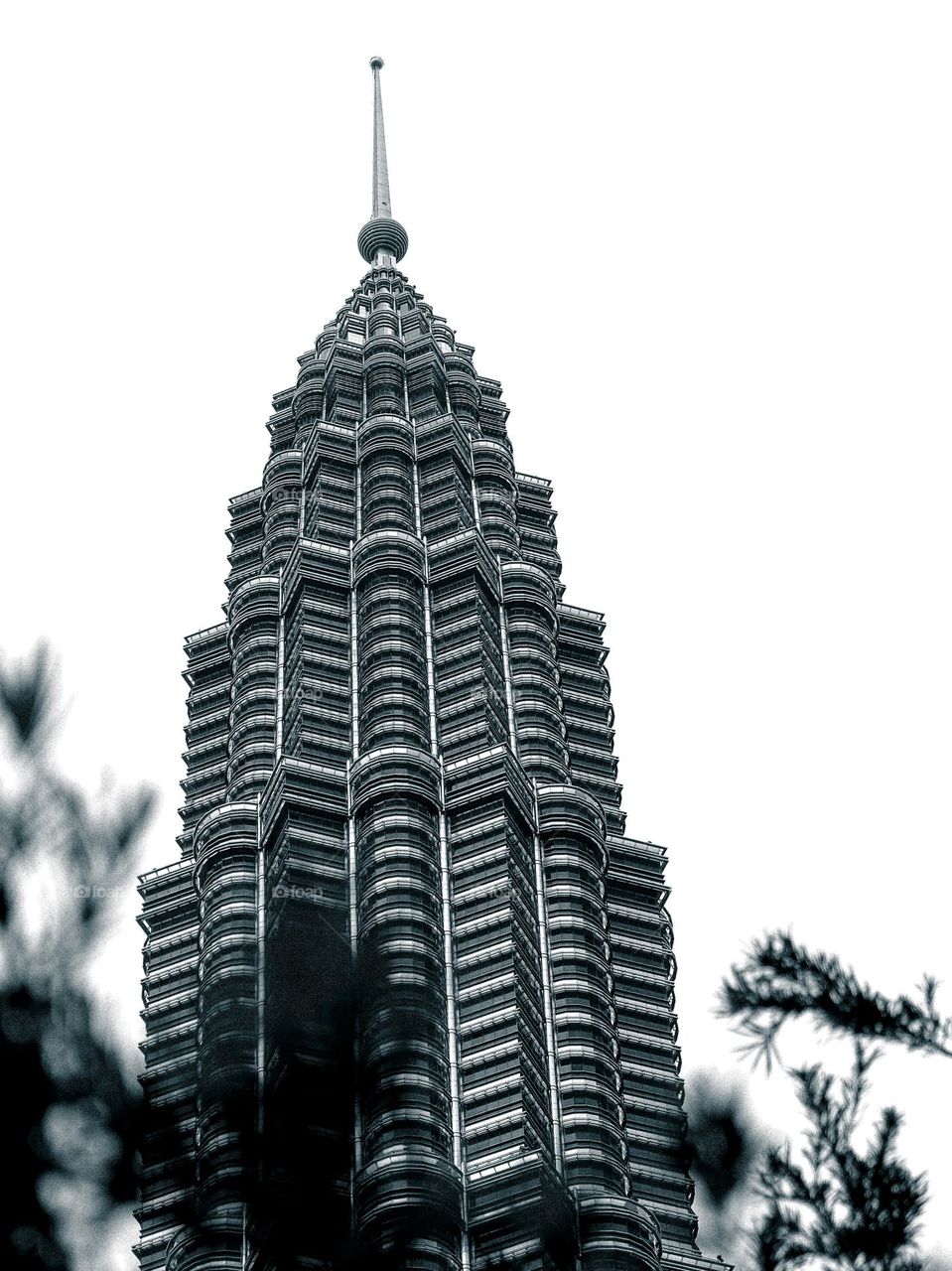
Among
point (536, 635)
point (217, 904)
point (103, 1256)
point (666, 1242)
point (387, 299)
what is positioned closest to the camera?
point (103, 1256)

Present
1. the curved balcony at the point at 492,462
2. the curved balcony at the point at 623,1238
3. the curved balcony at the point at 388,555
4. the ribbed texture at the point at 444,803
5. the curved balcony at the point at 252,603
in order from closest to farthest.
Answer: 1. the curved balcony at the point at 623,1238
2. the ribbed texture at the point at 444,803
3. the curved balcony at the point at 388,555
4. the curved balcony at the point at 252,603
5. the curved balcony at the point at 492,462

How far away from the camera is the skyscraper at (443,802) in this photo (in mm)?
92312

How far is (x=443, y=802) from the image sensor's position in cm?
11194

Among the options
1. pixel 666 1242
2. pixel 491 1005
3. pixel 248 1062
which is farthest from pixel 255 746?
pixel 248 1062

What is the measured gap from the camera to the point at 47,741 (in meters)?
14.4

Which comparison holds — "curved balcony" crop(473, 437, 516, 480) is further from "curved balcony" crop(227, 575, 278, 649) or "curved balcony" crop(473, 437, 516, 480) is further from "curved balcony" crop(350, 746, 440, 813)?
"curved balcony" crop(350, 746, 440, 813)

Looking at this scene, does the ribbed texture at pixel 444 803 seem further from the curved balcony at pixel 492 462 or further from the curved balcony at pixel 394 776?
the curved balcony at pixel 492 462

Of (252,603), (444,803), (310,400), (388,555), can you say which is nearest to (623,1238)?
(444,803)

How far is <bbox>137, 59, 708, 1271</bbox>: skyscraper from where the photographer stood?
9231 cm

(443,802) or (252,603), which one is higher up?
(252,603)

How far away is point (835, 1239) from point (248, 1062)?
164 inches

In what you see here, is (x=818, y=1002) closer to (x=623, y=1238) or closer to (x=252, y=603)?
(x=623, y=1238)

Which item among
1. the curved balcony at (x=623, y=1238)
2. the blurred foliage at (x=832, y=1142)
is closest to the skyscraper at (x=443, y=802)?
the curved balcony at (x=623, y=1238)

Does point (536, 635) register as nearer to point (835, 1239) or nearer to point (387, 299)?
point (387, 299)
